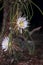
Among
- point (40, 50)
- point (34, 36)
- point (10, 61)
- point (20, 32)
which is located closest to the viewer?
point (20, 32)

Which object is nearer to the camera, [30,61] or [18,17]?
[18,17]

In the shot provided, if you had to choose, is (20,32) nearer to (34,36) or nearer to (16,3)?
(16,3)

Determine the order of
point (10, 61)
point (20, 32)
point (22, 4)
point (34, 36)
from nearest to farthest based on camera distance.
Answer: point (22, 4), point (20, 32), point (10, 61), point (34, 36)

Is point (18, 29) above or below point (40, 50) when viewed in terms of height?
above

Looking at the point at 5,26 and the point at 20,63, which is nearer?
the point at 5,26

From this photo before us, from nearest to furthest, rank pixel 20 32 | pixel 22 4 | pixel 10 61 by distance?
pixel 22 4, pixel 20 32, pixel 10 61

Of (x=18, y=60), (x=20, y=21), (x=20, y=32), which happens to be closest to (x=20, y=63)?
(x=18, y=60)

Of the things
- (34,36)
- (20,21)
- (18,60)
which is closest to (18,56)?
(18,60)

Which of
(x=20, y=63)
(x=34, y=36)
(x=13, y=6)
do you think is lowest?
(x=20, y=63)

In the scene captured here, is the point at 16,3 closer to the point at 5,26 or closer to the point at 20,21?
the point at 20,21
